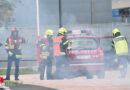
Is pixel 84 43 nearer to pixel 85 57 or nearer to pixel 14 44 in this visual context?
pixel 85 57

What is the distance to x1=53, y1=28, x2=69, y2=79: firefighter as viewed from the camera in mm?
13594

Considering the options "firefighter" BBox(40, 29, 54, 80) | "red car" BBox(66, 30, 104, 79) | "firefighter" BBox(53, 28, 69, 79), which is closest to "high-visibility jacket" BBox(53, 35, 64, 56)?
"firefighter" BBox(53, 28, 69, 79)

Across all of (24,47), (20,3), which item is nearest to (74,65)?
(20,3)

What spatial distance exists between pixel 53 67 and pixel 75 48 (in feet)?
4.91

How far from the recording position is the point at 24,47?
18500mm

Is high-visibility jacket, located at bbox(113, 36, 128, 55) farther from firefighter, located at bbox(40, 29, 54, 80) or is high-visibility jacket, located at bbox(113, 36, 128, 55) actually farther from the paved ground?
firefighter, located at bbox(40, 29, 54, 80)

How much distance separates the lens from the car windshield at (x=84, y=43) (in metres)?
13.4

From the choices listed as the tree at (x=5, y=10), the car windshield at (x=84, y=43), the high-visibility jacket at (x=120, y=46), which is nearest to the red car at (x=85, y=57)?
the car windshield at (x=84, y=43)

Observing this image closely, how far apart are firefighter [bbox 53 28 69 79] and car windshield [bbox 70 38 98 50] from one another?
0.26 m

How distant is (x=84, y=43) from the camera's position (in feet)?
44.2

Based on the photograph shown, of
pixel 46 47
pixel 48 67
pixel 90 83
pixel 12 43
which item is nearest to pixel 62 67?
pixel 48 67

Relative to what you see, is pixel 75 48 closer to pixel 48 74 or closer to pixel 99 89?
pixel 48 74

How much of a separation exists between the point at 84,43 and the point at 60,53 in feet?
2.79

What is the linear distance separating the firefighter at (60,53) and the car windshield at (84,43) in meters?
0.26
